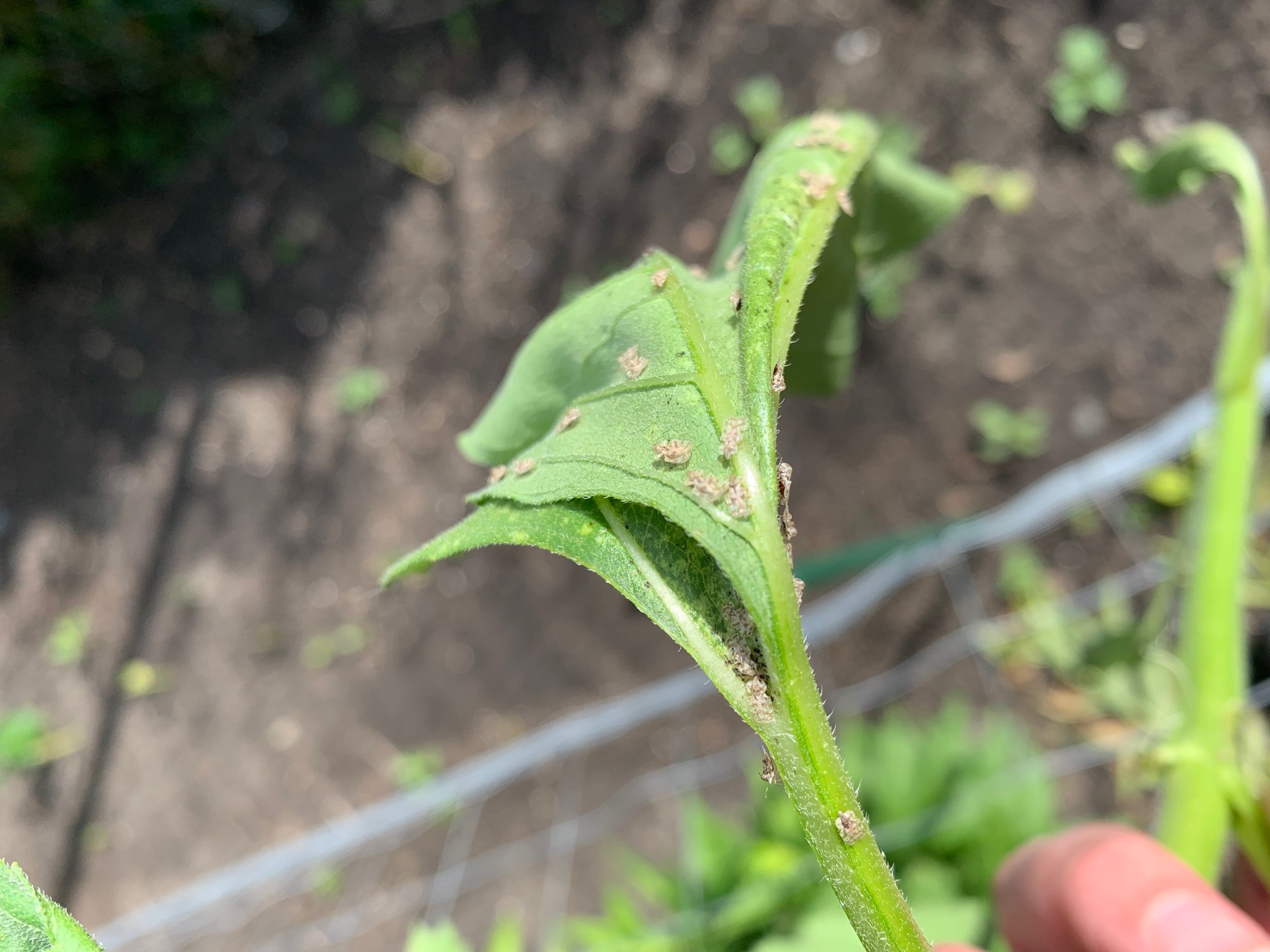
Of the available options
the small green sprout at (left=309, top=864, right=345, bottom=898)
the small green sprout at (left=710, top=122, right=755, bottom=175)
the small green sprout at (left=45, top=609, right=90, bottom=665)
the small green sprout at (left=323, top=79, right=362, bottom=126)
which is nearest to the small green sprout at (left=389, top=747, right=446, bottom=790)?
the small green sprout at (left=309, top=864, right=345, bottom=898)

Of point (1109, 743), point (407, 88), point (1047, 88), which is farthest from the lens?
point (407, 88)

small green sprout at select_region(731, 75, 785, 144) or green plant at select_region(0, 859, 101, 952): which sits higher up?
small green sprout at select_region(731, 75, 785, 144)

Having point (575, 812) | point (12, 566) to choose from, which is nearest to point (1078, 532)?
point (575, 812)

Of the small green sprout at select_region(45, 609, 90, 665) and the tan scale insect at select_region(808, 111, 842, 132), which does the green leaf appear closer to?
the tan scale insect at select_region(808, 111, 842, 132)

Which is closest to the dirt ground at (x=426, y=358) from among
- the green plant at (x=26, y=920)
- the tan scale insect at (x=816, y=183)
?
the tan scale insect at (x=816, y=183)

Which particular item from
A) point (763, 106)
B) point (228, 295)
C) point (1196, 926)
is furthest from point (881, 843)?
point (228, 295)

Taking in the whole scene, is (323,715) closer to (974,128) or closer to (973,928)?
(973,928)
